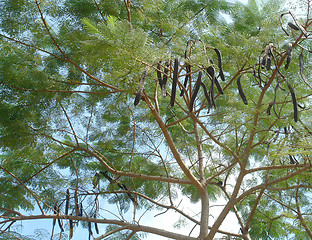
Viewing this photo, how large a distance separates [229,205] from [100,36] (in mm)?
1316

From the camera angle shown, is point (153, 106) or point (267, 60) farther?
point (153, 106)

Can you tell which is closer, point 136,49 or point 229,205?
point 136,49

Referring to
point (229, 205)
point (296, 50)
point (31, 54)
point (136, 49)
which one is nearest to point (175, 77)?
point (136, 49)

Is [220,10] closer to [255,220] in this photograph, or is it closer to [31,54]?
[31,54]

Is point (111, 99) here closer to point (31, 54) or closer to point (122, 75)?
point (31, 54)

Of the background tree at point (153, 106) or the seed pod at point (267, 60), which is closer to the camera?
the seed pod at point (267, 60)

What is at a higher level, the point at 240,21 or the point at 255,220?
the point at 240,21

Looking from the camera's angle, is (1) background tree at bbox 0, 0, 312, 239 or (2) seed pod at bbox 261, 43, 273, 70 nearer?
(2) seed pod at bbox 261, 43, 273, 70

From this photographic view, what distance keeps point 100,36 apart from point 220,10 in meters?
1.69

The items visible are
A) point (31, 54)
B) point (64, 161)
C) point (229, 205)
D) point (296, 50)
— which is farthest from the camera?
point (64, 161)

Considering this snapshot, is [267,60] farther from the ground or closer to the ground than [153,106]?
closer to the ground

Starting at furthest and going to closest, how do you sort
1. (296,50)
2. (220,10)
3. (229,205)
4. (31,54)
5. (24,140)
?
(220,10) → (31,54) → (24,140) → (296,50) → (229,205)

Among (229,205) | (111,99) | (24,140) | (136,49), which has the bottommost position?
(229,205)

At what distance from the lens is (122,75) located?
4.41ft
